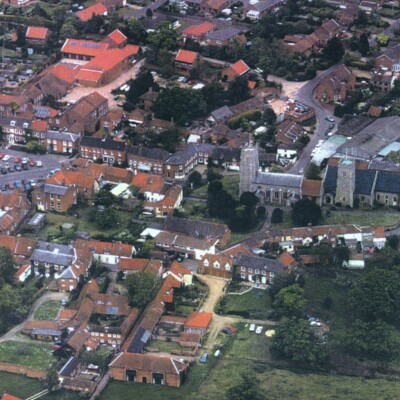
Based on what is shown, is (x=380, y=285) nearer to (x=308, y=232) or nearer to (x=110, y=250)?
(x=308, y=232)

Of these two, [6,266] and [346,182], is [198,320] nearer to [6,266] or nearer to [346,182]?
[6,266]

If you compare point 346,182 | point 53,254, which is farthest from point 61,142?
point 346,182

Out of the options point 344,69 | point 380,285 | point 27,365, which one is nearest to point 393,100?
point 344,69

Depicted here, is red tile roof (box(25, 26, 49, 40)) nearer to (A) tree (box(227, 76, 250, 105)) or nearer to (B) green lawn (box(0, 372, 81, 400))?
(A) tree (box(227, 76, 250, 105))

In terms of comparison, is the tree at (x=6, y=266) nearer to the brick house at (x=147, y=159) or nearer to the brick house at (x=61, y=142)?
the brick house at (x=147, y=159)

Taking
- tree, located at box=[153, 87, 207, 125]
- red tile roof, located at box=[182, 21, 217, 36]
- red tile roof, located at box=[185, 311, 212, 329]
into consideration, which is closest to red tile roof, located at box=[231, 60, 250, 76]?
red tile roof, located at box=[182, 21, 217, 36]

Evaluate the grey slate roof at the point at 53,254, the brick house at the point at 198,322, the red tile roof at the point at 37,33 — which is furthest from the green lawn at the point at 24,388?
the red tile roof at the point at 37,33

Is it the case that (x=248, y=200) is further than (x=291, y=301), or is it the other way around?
(x=248, y=200)
